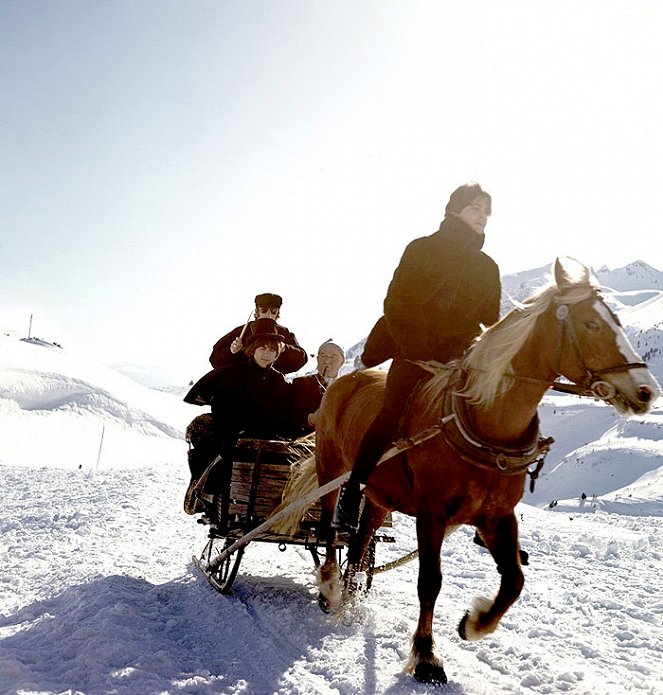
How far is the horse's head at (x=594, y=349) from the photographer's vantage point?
A: 10.3ft

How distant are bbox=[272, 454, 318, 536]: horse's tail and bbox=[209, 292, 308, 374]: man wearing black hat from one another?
1752 mm

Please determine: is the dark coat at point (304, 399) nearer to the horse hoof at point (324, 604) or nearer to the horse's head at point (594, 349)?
the horse hoof at point (324, 604)

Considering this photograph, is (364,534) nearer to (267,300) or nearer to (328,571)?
(328,571)

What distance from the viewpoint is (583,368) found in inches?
133

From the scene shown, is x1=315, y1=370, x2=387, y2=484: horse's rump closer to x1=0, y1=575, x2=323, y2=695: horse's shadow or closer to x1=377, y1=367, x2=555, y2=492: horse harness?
x1=377, y1=367, x2=555, y2=492: horse harness

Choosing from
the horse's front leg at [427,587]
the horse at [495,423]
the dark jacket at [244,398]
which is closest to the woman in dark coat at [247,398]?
the dark jacket at [244,398]

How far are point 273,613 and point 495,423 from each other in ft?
8.75

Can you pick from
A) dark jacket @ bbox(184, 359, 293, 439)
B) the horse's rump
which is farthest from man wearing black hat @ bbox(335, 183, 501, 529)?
dark jacket @ bbox(184, 359, 293, 439)

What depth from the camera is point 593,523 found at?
12656 millimetres

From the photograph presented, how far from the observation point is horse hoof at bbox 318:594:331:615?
536 cm

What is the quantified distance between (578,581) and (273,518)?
4.07 m

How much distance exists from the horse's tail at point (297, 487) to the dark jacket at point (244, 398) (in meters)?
0.65

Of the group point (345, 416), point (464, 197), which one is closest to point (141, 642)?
point (345, 416)

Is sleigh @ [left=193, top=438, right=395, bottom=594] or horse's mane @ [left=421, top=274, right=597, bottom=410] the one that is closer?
horse's mane @ [left=421, top=274, right=597, bottom=410]
